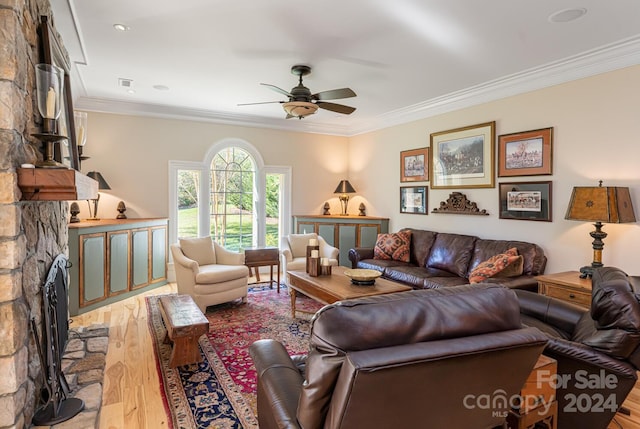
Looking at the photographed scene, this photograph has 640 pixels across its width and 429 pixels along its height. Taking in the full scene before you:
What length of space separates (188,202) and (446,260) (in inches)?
158

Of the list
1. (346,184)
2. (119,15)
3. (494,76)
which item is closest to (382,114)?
(346,184)

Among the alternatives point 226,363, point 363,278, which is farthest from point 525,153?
point 226,363

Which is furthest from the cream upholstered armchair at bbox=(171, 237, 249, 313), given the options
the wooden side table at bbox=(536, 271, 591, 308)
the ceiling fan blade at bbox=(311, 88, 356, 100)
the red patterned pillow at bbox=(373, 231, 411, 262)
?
the wooden side table at bbox=(536, 271, 591, 308)

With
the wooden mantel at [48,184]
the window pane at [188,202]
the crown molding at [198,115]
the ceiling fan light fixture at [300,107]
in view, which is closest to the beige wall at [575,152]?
the ceiling fan light fixture at [300,107]

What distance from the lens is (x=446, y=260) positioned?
15.2ft

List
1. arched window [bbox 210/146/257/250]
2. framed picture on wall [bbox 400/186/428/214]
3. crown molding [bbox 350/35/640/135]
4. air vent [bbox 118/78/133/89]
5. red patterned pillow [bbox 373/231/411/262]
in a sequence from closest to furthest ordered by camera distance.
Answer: crown molding [bbox 350/35/640/135] → air vent [bbox 118/78/133/89] → red patterned pillow [bbox 373/231/411/262] → framed picture on wall [bbox 400/186/428/214] → arched window [bbox 210/146/257/250]

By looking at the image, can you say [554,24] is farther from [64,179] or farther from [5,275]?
[5,275]

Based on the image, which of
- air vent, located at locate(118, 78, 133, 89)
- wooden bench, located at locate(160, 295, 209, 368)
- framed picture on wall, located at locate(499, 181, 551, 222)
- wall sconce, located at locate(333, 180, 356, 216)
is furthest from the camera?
wall sconce, located at locate(333, 180, 356, 216)

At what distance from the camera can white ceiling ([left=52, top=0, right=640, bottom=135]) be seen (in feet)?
8.89

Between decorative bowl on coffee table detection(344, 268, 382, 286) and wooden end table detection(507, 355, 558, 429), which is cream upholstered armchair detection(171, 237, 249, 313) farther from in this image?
wooden end table detection(507, 355, 558, 429)

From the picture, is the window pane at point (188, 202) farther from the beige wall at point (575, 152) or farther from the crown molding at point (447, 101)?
the beige wall at point (575, 152)

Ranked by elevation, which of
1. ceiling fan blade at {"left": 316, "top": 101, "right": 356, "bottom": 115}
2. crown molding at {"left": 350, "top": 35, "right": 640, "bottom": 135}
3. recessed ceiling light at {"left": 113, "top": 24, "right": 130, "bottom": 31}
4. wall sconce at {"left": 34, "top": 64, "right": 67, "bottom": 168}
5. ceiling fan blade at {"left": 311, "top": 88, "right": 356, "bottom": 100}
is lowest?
wall sconce at {"left": 34, "top": 64, "right": 67, "bottom": 168}

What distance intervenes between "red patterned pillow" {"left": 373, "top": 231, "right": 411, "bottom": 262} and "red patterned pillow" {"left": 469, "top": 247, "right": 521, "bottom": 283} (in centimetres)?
133

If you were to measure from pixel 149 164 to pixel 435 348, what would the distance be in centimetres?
541
